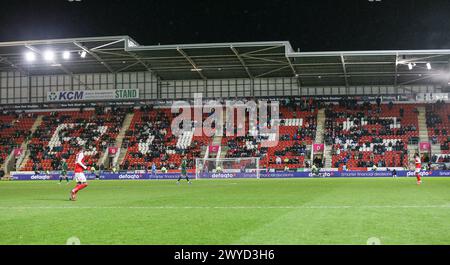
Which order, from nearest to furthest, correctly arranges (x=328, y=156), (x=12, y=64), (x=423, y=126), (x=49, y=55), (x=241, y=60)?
(x=49, y=55), (x=241, y=60), (x=328, y=156), (x=423, y=126), (x=12, y=64)

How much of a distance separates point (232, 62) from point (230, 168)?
12.2 metres

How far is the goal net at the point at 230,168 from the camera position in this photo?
174 ft

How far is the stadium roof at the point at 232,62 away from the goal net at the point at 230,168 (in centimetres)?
1074

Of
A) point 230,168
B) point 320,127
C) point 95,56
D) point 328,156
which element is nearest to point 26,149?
point 95,56

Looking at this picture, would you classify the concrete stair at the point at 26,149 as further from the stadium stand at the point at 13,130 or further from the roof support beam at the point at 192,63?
the roof support beam at the point at 192,63

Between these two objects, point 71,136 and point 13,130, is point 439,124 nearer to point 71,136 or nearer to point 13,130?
point 71,136

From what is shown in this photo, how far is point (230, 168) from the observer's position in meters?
53.1

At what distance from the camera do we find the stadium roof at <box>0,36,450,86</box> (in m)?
50.6

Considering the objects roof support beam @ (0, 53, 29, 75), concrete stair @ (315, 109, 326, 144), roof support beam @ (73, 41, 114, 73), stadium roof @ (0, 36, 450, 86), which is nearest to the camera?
stadium roof @ (0, 36, 450, 86)

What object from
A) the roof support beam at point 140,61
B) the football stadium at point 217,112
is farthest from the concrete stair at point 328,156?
the roof support beam at point 140,61

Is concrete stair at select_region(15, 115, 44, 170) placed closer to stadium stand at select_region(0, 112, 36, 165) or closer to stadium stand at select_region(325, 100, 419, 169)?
stadium stand at select_region(0, 112, 36, 165)

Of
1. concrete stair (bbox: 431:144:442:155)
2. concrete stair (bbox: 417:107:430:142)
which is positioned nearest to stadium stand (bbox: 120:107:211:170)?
concrete stair (bbox: 417:107:430:142)

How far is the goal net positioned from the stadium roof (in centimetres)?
1074
